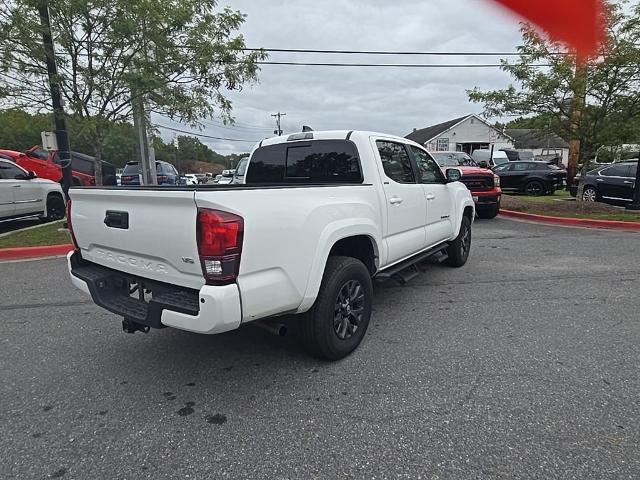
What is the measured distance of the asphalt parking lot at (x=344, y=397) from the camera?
2.16 m

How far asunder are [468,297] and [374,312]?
1.24m

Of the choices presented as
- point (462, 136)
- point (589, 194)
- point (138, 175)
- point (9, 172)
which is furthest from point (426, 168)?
point (462, 136)

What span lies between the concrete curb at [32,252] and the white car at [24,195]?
6.63 ft

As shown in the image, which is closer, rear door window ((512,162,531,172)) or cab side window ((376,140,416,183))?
cab side window ((376,140,416,183))

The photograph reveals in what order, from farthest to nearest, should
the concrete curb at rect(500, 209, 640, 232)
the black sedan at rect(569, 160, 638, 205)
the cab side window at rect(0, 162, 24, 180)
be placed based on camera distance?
the black sedan at rect(569, 160, 638, 205) → the concrete curb at rect(500, 209, 640, 232) → the cab side window at rect(0, 162, 24, 180)

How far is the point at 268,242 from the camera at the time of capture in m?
2.48

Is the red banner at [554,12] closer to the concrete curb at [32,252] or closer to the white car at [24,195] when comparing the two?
the concrete curb at [32,252]

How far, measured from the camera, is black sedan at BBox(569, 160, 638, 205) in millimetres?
11953

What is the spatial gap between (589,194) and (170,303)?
568 inches

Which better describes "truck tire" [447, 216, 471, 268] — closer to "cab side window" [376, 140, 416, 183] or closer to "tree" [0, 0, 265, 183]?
"cab side window" [376, 140, 416, 183]

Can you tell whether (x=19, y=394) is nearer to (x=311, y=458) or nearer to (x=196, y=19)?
(x=311, y=458)

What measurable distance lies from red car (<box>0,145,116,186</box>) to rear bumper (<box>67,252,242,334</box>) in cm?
1290

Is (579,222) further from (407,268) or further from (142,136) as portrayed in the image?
(142,136)

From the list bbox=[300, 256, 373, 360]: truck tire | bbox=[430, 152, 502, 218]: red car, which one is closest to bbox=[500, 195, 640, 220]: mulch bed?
bbox=[430, 152, 502, 218]: red car
